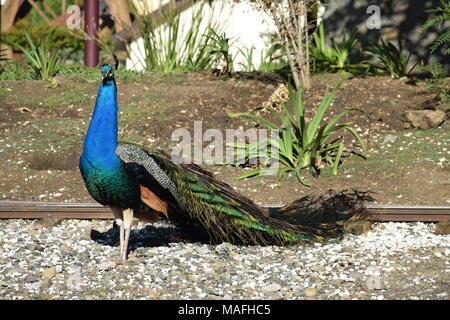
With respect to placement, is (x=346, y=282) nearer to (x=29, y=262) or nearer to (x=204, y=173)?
(x=204, y=173)

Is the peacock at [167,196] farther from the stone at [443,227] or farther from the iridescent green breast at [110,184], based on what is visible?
the stone at [443,227]

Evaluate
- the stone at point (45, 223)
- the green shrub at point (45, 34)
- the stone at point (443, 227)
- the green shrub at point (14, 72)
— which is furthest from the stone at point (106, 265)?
the green shrub at point (45, 34)

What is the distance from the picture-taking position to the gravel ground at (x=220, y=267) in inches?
176

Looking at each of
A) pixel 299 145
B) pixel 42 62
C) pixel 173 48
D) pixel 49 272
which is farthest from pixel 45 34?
pixel 49 272

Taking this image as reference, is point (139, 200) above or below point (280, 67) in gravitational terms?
below

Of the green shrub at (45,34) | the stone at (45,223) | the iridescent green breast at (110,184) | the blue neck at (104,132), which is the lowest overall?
the stone at (45,223)

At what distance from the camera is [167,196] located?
5.12 metres

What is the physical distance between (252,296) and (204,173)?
1.31 m

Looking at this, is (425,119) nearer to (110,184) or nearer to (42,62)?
(110,184)

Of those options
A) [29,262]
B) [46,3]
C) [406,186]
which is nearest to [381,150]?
[406,186]

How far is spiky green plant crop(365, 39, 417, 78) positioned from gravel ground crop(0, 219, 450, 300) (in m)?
4.11

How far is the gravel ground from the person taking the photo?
14.7 ft

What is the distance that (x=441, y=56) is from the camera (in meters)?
9.50

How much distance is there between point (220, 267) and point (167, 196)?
0.66 m
